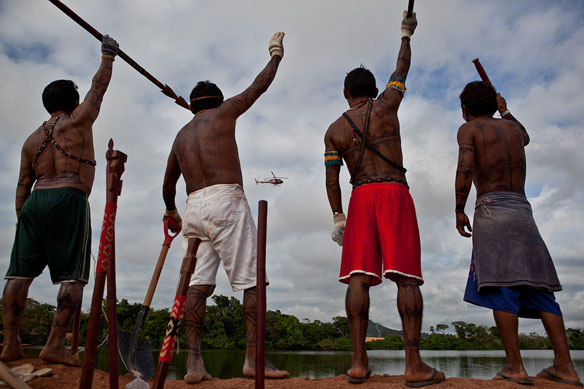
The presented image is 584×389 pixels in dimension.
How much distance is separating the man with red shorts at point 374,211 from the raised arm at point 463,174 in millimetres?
568

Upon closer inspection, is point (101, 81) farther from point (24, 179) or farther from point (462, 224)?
point (462, 224)

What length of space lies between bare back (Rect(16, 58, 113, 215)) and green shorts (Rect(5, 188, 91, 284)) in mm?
198

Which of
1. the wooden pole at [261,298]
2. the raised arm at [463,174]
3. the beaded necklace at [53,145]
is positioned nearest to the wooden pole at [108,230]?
the wooden pole at [261,298]

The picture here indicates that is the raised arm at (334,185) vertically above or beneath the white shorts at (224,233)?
above

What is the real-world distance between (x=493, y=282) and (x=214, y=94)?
12.1 feet

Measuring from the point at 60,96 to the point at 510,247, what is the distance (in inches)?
210

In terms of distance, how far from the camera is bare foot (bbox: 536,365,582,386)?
160 inches

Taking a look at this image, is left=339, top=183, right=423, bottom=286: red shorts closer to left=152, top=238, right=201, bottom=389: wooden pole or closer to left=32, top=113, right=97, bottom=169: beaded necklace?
left=152, top=238, right=201, bottom=389: wooden pole

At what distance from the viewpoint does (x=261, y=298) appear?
8.92 feet

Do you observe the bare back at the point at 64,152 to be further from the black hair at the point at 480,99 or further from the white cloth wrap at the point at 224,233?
the black hair at the point at 480,99

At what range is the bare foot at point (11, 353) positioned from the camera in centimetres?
447

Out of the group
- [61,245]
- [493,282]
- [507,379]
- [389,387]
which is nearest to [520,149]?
[493,282]

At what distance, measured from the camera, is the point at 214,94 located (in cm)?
526

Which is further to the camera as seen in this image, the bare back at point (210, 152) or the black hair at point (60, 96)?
the black hair at point (60, 96)
